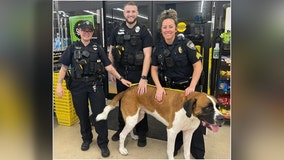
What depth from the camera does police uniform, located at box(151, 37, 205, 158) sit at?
1.27 metres

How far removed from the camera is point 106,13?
1.30 meters

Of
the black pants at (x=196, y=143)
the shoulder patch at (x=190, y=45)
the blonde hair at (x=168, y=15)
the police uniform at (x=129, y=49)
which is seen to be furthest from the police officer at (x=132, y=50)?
the black pants at (x=196, y=143)

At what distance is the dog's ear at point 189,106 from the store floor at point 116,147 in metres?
0.18

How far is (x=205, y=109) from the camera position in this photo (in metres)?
1.21

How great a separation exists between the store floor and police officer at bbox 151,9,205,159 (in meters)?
0.11

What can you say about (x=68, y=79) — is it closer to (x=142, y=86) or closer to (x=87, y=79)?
(x=87, y=79)

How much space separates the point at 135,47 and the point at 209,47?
432mm

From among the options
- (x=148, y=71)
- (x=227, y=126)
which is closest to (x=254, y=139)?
(x=227, y=126)

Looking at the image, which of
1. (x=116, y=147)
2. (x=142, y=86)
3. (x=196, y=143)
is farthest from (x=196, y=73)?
(x=116, y=147)

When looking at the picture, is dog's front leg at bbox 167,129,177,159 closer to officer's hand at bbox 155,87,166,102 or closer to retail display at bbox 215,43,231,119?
officer's hand at bbox 155,87,166,102

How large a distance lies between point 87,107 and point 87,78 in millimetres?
197

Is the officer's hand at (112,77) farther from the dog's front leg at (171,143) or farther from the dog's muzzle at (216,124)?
the dog's muzzle at (216,124)

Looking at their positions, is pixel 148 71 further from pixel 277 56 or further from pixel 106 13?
pixel 277 56

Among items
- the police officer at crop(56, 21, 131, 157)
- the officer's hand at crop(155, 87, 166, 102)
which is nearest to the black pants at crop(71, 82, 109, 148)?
the police officer at crop(56, 21, 131, 157)
